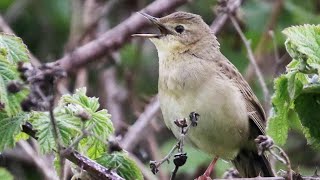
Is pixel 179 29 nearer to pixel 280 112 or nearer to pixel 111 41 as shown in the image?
pixel 111 41

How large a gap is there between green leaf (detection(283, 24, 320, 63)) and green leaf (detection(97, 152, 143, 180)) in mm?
715

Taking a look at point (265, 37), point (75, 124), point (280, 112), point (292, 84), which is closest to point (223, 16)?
point (265, 37)

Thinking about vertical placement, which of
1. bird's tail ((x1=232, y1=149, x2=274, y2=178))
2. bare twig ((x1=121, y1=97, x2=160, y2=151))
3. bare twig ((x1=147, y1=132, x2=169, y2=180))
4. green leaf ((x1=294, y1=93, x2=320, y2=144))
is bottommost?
bare twig ((x1=147, y1=132, x2=169, y2=180))

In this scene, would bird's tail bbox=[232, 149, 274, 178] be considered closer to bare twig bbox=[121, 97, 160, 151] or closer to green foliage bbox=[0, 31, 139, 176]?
bare twig bbox=[121, 97, 160, 151]

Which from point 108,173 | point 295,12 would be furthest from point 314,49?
point 295,12

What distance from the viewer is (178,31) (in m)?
4.50

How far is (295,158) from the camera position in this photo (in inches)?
245

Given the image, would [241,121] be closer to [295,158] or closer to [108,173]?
[108,173]

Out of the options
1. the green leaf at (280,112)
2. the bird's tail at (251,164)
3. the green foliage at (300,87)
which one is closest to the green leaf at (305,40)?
the green foliage at (300,87)

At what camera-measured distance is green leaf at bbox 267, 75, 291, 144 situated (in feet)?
9.80

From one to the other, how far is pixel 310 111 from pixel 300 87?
0.46ft

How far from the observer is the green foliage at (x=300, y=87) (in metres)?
2.81

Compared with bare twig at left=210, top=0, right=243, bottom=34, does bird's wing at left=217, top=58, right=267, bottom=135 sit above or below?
below

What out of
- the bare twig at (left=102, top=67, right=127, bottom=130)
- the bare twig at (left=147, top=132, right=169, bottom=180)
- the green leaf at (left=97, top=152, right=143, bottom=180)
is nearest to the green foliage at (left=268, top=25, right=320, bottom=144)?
the green leaf at (left=97, top=152, right=143, bottom=180)
